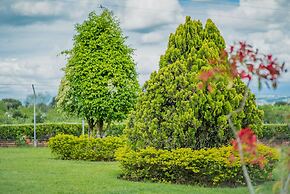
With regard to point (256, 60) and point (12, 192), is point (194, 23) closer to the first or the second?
point (12, 192)

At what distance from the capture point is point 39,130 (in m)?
24.6

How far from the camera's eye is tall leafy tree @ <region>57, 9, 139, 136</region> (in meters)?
16.3

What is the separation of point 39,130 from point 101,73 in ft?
29.9

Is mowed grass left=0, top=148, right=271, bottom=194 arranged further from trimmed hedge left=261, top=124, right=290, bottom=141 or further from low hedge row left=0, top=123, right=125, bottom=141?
trimmed hedge left=261, top=124, right=290, bottom=141

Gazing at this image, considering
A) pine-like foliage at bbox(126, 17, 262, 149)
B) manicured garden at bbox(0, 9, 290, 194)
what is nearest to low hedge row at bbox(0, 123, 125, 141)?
manicured garden at bbox(0, 9, 290, 194)

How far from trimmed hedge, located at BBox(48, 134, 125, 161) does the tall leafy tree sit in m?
1.01

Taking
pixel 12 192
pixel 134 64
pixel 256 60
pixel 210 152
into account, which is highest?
pixel 134 64

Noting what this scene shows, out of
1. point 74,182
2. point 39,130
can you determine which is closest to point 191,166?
point 74,182

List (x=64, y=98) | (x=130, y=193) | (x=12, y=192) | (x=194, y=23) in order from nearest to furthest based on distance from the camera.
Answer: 1. (x=130, y=193)
2. (x=12, y=192)
3. (x=194, y=23)
4. (x=64, y=98)

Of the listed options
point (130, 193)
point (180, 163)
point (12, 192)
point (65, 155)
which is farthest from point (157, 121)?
point (65, 155)

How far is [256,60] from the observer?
13.6 feet

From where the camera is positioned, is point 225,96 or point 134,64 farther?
point 134,64

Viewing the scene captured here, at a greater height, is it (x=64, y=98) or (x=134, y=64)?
(x=134, y=64)

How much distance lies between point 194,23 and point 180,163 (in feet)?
9.54
